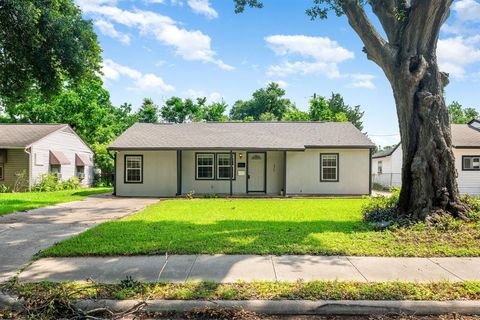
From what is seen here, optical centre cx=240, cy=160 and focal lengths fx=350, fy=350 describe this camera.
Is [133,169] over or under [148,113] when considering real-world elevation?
under

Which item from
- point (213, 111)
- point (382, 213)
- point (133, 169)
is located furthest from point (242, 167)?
point (213, 111)

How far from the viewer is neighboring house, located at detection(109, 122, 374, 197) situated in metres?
18.8

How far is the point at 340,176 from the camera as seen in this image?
1889 centimetres

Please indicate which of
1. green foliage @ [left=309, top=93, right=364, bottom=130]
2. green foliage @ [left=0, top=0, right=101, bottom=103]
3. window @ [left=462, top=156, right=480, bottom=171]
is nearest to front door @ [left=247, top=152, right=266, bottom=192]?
green foliage @ [left=0, top=0, right=101, bottom=103]

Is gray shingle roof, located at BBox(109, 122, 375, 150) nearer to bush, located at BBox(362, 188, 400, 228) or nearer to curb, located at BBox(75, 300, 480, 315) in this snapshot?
bush, located at BBox(362, 188, 400, 228)

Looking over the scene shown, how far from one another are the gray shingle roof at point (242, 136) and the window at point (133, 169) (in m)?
0.83

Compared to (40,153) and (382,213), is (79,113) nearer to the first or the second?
(40,153)

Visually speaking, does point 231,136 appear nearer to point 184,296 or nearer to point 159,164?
point 159,164

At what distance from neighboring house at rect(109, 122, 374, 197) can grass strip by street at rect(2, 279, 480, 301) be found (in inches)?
540

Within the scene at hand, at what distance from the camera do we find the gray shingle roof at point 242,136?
1853 centimetres

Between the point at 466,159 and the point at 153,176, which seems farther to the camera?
the point at 466,159

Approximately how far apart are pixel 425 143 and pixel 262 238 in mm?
4964

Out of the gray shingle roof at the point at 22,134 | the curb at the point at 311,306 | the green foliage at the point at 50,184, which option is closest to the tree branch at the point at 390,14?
the curb at the point at 311,306

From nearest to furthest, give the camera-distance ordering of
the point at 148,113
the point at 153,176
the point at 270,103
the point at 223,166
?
1. the point at 153,176
2. the point at 223,166
3. the point at 148,113
4. the point at 270,103
